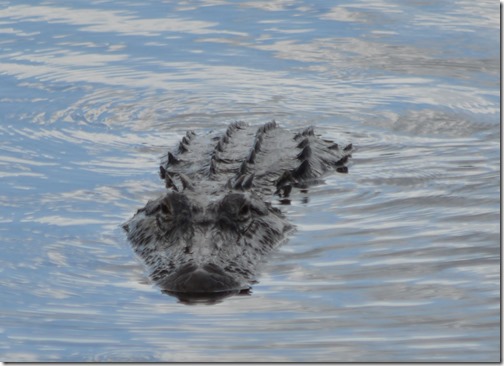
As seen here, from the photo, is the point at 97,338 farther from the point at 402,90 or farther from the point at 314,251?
the point at 402,90

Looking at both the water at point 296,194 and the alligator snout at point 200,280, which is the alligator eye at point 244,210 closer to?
the water at point 296,194

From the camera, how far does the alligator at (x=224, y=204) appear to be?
11.2m

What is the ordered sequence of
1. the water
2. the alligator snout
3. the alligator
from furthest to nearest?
the alligator, the alligator snout, the water

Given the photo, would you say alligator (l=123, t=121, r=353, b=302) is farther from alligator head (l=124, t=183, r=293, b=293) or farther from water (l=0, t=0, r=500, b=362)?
water (l=0, t=0, r=500, b=362)

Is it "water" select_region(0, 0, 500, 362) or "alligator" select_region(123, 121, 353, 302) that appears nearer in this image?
"water" select_region(0, 0, 500, 362)

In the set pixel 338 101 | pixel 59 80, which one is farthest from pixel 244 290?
pixel 59 80

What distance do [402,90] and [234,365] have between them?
9933mm

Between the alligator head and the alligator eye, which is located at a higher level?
the alligator eye

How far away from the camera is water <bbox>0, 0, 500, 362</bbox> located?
10117 millimetres

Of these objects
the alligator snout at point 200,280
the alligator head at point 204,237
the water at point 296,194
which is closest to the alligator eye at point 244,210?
the alligator head at point 204,237

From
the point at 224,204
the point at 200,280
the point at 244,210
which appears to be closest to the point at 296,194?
the point at 244,210

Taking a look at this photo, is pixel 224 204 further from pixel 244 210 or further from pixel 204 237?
pixel 204 237

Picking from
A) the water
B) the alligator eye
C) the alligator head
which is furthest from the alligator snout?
the alligator eye

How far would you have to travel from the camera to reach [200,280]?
35.4 ft
